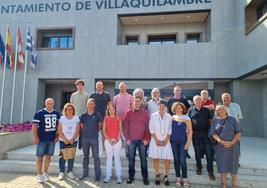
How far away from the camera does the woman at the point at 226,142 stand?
15.3 feet

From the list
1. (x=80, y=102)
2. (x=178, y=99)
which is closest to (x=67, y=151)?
(x=80, y=102)

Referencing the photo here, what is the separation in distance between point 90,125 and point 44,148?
1.13 metres

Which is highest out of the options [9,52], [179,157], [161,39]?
[161,39]

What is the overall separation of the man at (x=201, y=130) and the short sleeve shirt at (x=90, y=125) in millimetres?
2114

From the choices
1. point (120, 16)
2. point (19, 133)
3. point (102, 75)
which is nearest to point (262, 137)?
point (102, 75)

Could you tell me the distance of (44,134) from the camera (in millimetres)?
5195

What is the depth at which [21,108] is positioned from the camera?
526 inches

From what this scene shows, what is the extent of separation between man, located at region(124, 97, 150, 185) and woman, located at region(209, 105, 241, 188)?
140 cm

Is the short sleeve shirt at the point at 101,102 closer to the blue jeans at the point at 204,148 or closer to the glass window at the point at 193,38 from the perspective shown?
the blue jeans at the point at 204,148

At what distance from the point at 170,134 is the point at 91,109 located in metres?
1.82

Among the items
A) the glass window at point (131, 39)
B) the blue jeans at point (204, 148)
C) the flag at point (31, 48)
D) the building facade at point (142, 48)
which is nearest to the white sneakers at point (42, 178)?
the blue jeans at point (204, 148)

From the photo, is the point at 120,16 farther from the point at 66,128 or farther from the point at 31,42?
the point at 66,128

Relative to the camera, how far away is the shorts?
5180 mm

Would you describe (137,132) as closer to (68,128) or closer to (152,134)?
(152,134)
